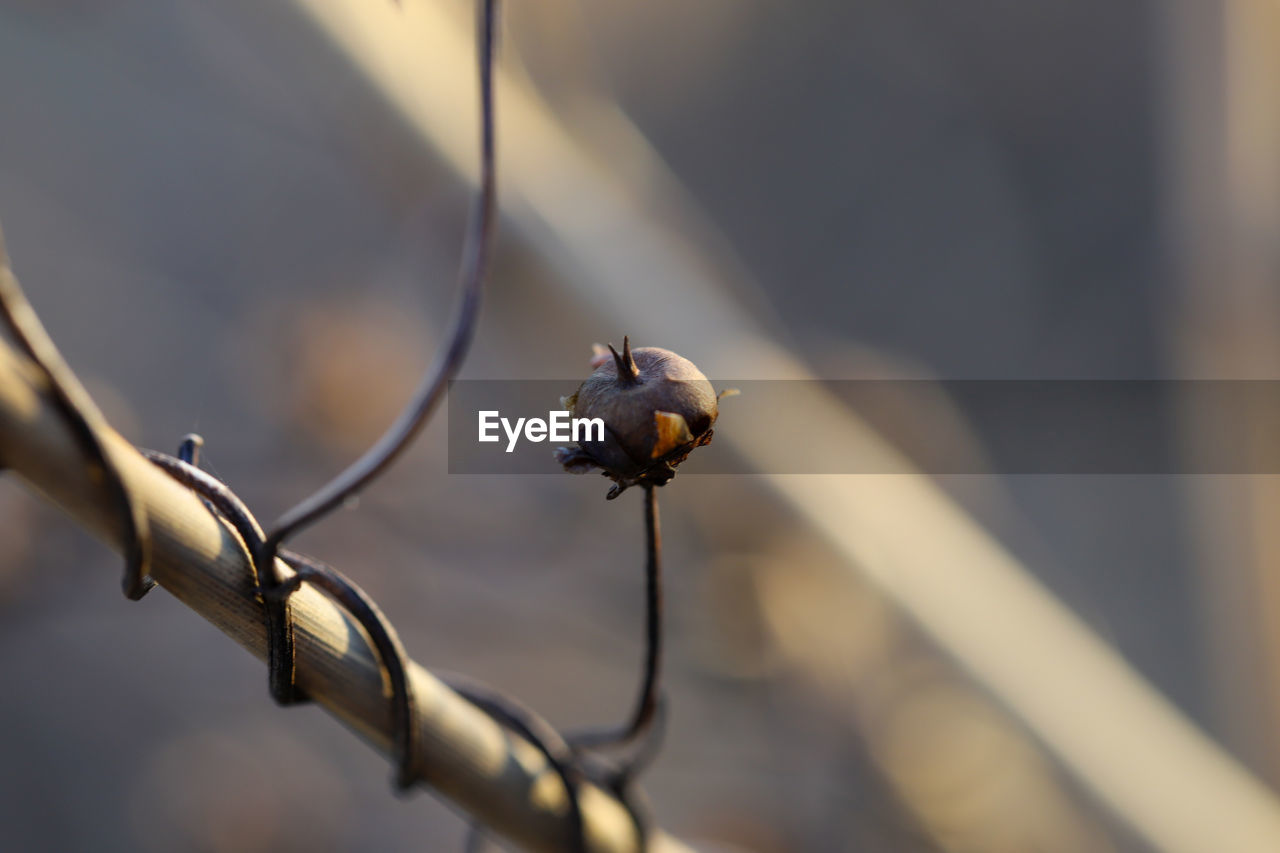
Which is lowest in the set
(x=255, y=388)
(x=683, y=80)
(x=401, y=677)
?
(x=255, y=388)

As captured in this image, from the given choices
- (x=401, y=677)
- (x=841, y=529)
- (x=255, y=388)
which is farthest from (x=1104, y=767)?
(x=255, y=388)

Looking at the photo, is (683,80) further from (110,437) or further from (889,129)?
(110,437)

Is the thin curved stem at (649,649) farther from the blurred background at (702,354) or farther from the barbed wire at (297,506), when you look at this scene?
the blurred background at (702,354)

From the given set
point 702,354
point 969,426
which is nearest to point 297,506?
point 702,354

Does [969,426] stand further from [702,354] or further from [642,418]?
[642,418]

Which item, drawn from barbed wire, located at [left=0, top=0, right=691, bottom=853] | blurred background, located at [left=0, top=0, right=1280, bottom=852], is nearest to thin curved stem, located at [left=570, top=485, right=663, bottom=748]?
barbed wire, located at [left=0, top=0, right=691, bottom=853]

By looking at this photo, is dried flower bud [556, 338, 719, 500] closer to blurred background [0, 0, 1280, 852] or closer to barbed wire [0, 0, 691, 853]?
barbed wire [0, 0, 691, 853]
